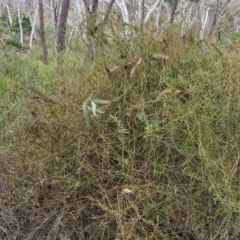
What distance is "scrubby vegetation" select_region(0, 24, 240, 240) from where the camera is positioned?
1.51m

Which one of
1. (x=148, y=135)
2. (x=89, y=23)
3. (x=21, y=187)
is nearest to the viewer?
(x=148, y=135)

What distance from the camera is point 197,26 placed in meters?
2.00

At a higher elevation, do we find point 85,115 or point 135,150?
point 85,115

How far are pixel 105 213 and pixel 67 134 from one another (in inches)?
16.4

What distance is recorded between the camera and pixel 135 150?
1604mm

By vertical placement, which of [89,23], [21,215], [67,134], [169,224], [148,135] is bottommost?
[21,215]

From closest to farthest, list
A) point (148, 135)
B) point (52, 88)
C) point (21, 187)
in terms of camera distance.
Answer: point (148, 135) → point (21, 187) → point (52, 88)

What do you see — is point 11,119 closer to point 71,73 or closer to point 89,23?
point 71,73

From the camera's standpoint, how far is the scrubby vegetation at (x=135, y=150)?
4.94 feet

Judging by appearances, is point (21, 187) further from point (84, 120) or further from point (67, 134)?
point (84, 120)

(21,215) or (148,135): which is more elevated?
→ (148,135)

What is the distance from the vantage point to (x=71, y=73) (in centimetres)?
212

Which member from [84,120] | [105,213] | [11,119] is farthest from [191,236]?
[11,119]

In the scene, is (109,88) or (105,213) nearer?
(105,213)
